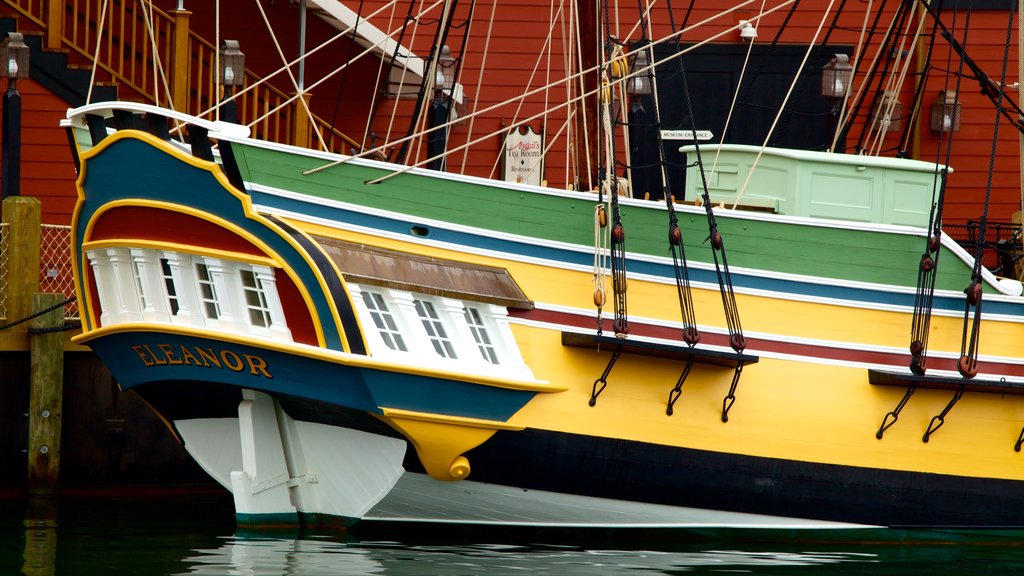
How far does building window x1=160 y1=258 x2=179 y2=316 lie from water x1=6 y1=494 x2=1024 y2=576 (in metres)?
1.55

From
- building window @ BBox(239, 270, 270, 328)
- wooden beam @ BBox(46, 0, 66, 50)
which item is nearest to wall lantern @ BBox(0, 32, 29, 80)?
wooden beam @ BBox(46, 0, 66, 50)

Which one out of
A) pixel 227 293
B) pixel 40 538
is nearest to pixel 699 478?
pixel 227 293

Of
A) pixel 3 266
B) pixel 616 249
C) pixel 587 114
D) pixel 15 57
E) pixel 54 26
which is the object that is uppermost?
pixel 54 26

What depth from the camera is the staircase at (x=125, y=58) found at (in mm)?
12977

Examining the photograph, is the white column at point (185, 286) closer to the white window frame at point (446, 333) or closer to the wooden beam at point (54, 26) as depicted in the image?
the white window frame at point (446, 333)

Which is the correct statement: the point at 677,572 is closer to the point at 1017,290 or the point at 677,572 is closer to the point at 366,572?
the point at 366,572

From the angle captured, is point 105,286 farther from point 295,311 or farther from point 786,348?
point 786,348

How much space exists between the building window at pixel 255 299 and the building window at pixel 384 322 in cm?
62

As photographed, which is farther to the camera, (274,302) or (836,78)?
(836,78)

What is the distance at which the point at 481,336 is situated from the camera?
8.95 m

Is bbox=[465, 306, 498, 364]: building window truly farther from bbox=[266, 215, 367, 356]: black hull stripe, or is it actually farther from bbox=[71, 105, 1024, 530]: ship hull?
bbox=[266, 215, 367, 356]: black hull stripe

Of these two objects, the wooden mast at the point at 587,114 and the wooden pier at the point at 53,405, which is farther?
the wooden pier at the point at 53,405

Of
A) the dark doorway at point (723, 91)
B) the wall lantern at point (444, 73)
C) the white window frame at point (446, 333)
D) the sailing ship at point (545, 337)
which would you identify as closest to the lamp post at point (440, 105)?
the wall lantern at point (444, 73)

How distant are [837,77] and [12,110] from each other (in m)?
7.63
